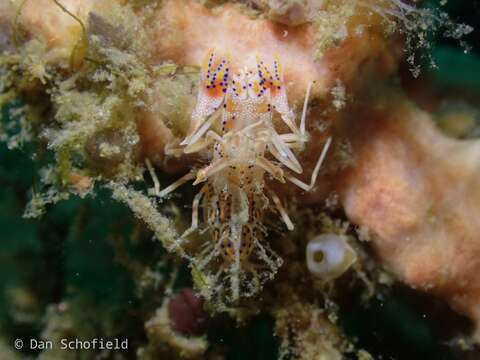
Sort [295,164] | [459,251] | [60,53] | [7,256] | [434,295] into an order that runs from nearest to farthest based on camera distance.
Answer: [60,53], [295,164], [459,251], [434,295], [7,256]

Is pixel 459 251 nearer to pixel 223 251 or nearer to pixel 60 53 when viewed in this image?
pixel 223 251

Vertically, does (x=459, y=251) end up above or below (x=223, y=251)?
above

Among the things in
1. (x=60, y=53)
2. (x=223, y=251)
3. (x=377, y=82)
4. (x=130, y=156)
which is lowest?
(x=223, y=251)

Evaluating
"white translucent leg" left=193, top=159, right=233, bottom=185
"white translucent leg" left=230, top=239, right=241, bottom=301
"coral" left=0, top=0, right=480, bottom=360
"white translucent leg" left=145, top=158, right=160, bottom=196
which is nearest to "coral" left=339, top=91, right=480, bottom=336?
"coral" left=0, top=0, right=480, bottom=360

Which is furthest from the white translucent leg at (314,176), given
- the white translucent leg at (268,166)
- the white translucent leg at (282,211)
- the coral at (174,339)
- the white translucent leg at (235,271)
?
the coral at (174,339)

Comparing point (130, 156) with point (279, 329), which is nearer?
point (130, 156)

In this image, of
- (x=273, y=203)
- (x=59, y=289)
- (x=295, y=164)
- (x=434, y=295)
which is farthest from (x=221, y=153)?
(x=59, y=289)

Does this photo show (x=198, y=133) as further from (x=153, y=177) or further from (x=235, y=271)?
(x=235, y=271)

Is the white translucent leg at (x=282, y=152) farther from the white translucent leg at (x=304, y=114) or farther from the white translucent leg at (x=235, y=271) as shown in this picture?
the white translucent leg at (x=235, y=271)
